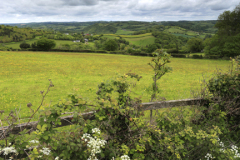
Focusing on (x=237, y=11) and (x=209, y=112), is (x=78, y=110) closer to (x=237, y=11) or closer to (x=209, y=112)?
(x=209, y=112)

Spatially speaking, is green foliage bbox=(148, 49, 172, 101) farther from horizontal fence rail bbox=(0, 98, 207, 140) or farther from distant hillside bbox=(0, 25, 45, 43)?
distant hillside bbox=(0, 25, 45, 43)

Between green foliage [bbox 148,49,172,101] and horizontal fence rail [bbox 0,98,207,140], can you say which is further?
green foliage [bbox 148,49,172,101]

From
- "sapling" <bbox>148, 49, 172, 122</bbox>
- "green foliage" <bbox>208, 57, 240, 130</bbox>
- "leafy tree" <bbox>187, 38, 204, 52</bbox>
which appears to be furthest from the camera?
"leafy tree" <bbox>187, 38, 204, 52</bbox>

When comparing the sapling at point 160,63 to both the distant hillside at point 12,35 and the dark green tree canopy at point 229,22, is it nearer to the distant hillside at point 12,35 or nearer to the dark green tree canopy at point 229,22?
the dark green tree canopy at point 229,22

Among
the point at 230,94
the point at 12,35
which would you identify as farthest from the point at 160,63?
the point at 12,35

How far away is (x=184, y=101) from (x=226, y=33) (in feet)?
179

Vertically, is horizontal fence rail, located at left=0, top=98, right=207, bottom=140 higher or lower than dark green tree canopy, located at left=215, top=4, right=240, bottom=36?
lower

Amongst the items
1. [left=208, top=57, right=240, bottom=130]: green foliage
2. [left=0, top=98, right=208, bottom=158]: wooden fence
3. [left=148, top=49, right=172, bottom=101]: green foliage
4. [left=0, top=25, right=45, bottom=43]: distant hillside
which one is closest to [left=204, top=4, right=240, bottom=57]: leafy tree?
[left=208, top=57, right=240, bottom=130]: green foliage

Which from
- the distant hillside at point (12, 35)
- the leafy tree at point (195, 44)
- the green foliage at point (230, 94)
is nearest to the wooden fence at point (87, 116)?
the green foliage at point (230, 94)

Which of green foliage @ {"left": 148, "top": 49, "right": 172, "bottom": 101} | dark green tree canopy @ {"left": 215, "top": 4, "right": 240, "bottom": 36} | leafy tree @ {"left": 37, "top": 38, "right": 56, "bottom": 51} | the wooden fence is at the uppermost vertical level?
dark green tree canopy @ {"left": 215, "top": 4, "right": 240, "bottom": 36}

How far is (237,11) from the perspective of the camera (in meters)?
42.2

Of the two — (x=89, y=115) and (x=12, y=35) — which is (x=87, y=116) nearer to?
(x=89, y=115)

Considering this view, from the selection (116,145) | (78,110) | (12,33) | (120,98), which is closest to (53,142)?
(78,110)

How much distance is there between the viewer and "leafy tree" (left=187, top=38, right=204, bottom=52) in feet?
239
